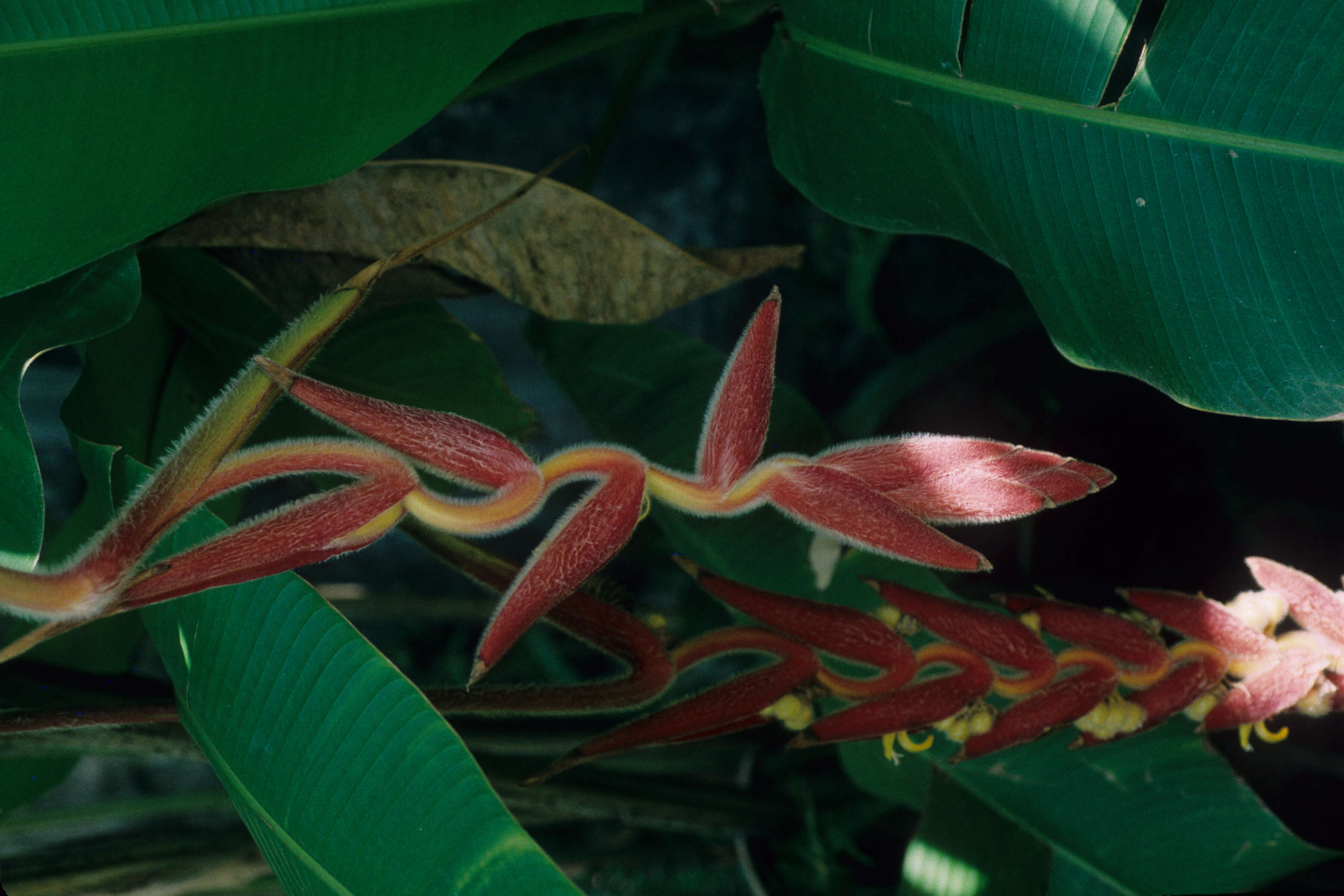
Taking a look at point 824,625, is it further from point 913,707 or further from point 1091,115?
point 1091,115

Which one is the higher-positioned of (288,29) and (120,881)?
(288,29)

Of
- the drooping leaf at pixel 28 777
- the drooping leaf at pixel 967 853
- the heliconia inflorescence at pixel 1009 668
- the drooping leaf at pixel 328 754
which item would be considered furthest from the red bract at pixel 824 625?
the drooping leaf at pixel 28 777

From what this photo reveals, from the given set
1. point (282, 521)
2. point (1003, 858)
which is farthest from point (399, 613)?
point (282, 521)

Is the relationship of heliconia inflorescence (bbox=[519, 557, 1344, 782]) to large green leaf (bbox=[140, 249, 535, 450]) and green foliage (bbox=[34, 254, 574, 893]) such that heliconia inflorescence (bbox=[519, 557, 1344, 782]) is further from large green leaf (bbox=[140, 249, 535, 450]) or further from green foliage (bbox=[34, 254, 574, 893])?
large green leaf (bbox=[140, 249, 535, 450])

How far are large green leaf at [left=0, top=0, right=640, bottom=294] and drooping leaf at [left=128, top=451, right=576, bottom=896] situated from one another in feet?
0.65

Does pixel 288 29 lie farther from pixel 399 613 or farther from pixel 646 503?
pixel 399 613

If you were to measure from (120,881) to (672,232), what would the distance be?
107 cm

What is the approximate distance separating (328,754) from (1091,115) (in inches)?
24.3

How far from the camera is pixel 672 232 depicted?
141 cm

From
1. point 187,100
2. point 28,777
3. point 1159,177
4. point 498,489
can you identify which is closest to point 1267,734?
point 1159,177

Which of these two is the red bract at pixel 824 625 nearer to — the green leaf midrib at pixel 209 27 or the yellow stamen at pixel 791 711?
the yellow stamen at pixel 791 711

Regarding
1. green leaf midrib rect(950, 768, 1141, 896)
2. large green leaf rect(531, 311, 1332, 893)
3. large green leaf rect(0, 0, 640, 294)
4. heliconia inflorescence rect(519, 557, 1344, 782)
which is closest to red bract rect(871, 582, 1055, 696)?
heliconia inflorescence rect(519, 557, 1344, 782)

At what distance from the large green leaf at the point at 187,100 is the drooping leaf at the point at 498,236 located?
0.38 ft

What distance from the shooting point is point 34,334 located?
583 millimetres
